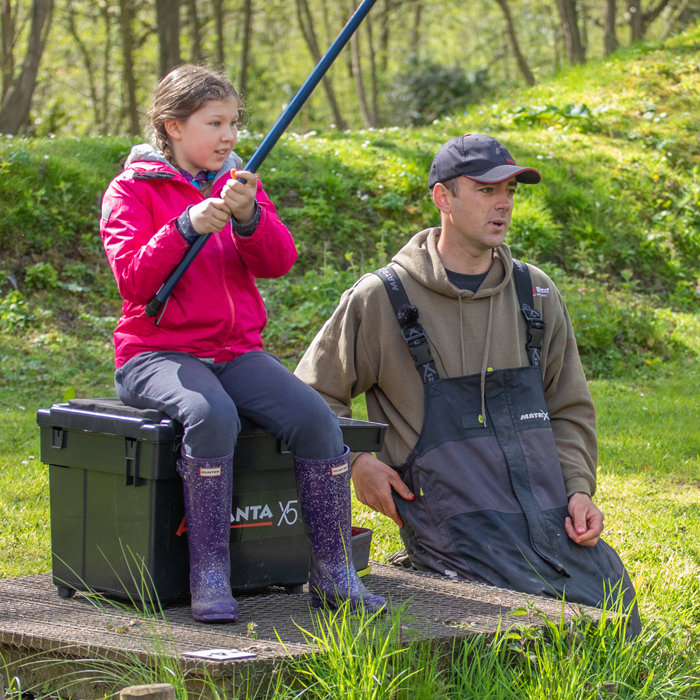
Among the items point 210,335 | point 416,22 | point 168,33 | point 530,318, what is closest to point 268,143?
point 210,335

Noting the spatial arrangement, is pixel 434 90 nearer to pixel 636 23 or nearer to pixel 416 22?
pixel 636 23

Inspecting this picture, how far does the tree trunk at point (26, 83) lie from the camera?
1166 cm

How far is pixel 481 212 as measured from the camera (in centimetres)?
322

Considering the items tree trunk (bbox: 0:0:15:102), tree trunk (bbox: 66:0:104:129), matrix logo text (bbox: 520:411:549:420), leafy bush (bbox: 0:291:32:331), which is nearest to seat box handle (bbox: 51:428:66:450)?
matrix logo text (bbox: 520:411:549:420)

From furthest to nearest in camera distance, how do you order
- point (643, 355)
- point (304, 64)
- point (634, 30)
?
point (304, 64), point (634, 30), point (643, 355)

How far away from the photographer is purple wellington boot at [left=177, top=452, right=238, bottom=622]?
2377mm

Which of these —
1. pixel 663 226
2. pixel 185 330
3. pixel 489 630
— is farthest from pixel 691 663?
pixel 663 226

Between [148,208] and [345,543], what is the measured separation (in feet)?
3.88

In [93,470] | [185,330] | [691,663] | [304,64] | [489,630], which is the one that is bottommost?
[691,663]

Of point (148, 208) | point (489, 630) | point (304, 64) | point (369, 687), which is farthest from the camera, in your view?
point (304, 64)

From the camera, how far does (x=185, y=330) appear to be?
8.76 ft

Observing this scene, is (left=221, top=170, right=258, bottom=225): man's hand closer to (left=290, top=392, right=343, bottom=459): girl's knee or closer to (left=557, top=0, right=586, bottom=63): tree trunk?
(left=290, top=392, right=343, bottom=459): girl's knee

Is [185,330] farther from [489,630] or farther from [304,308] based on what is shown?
[304,308]

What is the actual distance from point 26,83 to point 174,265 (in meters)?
10.5
